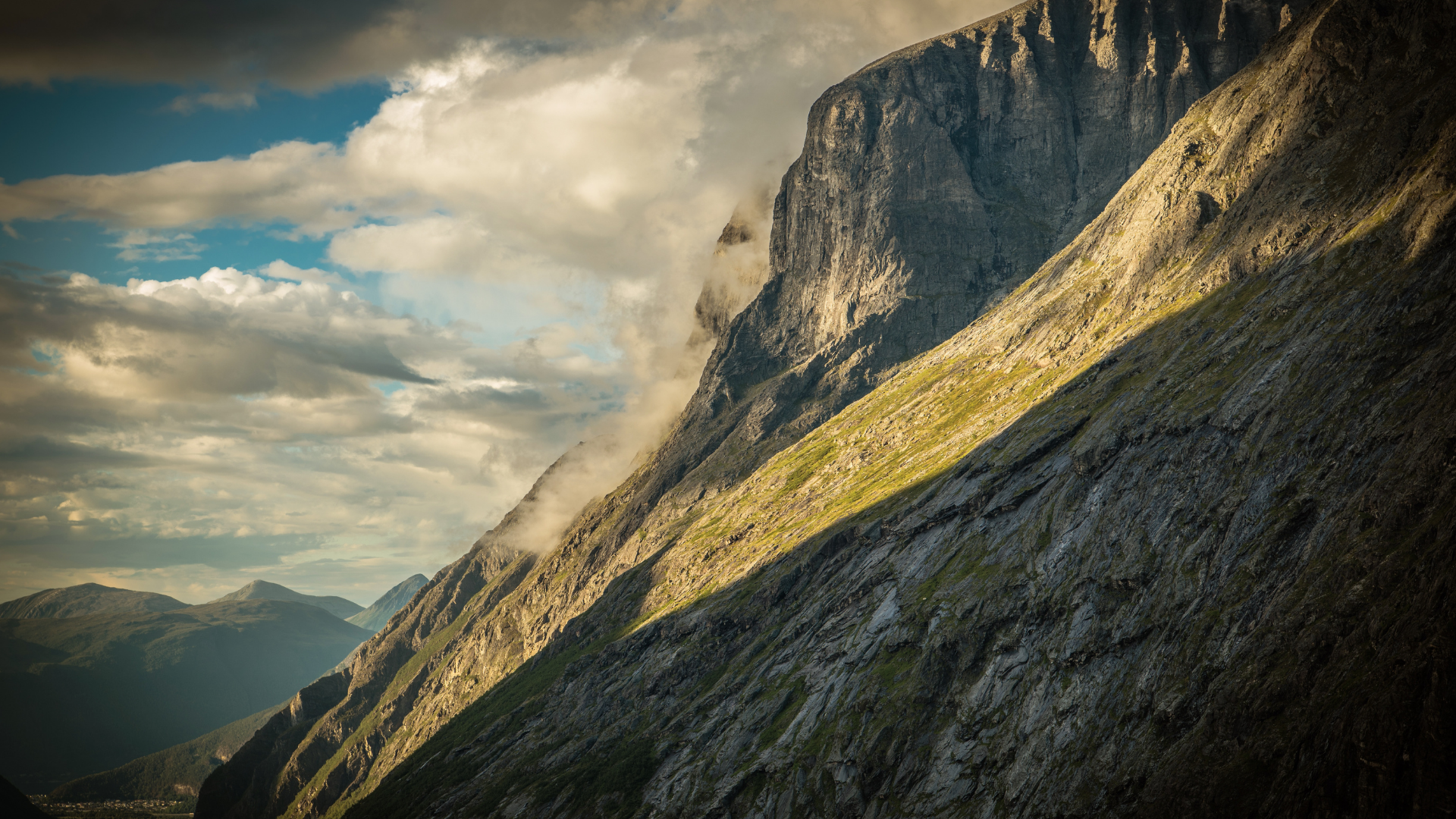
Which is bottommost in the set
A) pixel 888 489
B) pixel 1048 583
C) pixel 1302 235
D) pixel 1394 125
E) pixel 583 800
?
pixel 583 800

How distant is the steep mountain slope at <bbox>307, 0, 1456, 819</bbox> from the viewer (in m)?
60.3

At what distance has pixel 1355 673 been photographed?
56156 mm

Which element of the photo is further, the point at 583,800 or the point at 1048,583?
the point at 583,800

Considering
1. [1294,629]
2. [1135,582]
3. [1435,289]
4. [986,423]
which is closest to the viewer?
[1294,629]

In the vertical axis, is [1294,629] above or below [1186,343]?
below

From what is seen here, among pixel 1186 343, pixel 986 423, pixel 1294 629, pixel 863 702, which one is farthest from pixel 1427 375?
pixel 986 423

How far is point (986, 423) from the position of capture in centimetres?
16362

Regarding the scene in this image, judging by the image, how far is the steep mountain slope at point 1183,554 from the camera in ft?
198

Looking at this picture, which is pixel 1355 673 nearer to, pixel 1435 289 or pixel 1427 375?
pixel 1427 375

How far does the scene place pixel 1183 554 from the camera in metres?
85.9

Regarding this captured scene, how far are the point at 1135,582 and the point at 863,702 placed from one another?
42.9 metres

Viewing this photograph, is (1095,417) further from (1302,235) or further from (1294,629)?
(1294,629)

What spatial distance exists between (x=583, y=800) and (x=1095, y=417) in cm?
11904

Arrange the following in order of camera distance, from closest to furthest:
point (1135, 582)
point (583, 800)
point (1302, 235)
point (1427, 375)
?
point (1427, 375) → point (1135, 582) → point (1302, 235) → point (583, 800)
